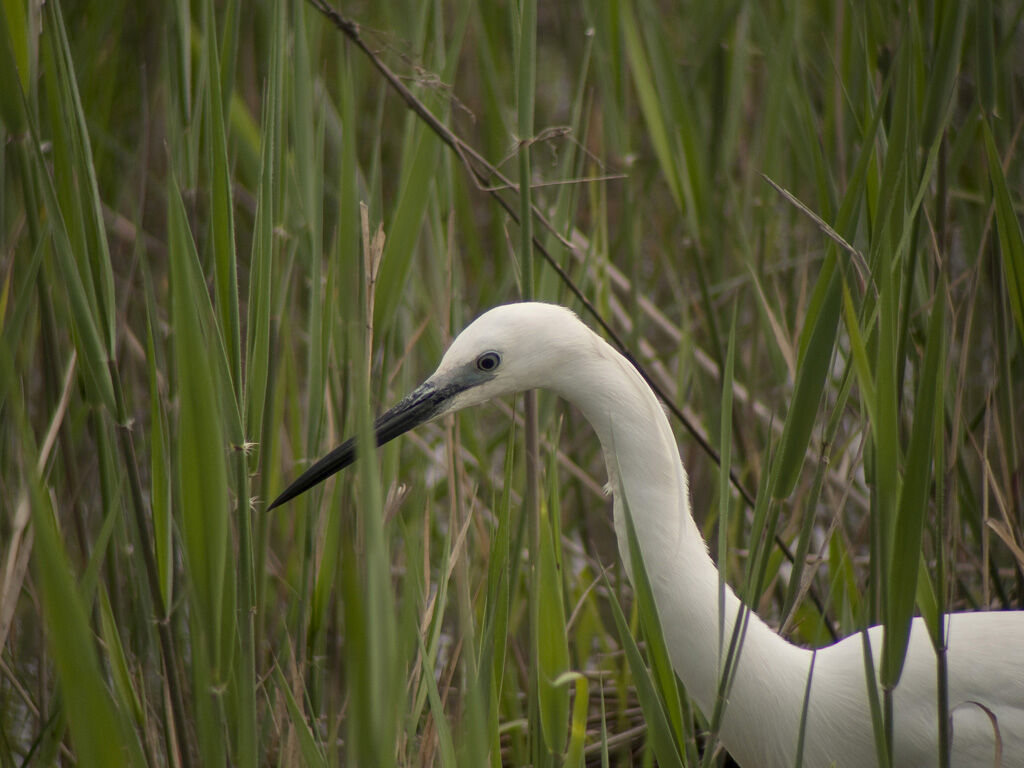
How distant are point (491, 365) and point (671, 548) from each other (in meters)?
0.28

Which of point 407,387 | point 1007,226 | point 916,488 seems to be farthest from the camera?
point 407,387

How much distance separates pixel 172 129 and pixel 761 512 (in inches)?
26.7

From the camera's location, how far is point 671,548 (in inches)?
44.0

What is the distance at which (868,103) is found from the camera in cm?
110

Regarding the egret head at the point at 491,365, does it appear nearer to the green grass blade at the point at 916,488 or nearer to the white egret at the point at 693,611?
the white egret at the point at 693,611

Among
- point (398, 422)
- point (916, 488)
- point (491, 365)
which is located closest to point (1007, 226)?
point (916, 488)

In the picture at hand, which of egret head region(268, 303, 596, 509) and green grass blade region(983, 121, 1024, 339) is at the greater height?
green grass blade region(983, 121, 1024, 339)

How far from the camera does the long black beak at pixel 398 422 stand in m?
1.13

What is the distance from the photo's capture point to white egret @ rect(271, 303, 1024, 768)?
1103mm

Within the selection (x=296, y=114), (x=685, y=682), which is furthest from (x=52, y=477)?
(x=685, y=682)

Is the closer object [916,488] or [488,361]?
[916,488]

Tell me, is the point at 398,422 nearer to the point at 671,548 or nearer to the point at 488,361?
the point at 488,361

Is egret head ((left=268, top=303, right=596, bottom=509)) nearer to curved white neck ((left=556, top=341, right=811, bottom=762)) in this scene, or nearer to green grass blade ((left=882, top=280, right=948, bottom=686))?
curved white neck ((left=556, top=341, right=811, bottom=762))

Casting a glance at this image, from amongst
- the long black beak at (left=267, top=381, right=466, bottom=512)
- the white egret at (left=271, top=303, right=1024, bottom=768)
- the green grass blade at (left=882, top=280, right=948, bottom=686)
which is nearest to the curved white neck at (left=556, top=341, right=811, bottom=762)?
the white egret at (left=271, top=303, right=1024, bottom=768)
